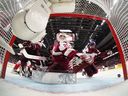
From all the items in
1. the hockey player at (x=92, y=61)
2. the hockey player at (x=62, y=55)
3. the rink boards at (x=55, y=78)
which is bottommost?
the rink boards at (x=55, y=78)

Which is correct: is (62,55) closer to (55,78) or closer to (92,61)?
(55,78)

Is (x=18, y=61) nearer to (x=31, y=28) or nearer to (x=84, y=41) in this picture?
(x=84, y=41)

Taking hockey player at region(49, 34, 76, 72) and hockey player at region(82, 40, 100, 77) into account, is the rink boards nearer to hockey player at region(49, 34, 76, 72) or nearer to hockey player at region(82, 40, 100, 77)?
hockey player at region(49, 34, 76, 72)

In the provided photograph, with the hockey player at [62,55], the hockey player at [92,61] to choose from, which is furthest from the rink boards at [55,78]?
the hockey player at [92,61]

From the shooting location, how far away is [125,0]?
140 cm

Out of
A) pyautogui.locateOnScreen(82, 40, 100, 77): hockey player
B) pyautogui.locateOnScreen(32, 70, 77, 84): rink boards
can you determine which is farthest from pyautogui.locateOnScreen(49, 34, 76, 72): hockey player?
pyautogui.locateOnScreen(82, 40, 100, 77): hockey player

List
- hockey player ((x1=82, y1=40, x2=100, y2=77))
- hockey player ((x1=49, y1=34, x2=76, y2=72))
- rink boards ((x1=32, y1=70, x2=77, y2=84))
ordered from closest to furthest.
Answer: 1. rink boards ((x1=32, y1=70, x2=77, y2=84))
2. hockey player ((x1=49, y1=34, x2=76, y2=72))
3. hockey player ((x1=82, y1=40, x2=100, y2=77))

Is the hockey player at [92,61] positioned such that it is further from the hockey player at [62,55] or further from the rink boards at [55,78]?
the rink boards at [55,78]

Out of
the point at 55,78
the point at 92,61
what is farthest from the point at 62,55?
the point at 92,61

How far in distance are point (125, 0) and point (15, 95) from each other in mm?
842

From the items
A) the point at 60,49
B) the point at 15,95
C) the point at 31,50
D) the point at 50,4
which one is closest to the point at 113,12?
the point at 60,49

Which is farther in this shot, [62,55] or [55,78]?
[62,55]

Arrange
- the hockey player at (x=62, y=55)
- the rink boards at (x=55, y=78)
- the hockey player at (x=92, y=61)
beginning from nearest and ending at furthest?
the rink boards at (x=55, y=78) → the hockey player at (x=62, y=55) → the hockey player at (x=92, y=61)

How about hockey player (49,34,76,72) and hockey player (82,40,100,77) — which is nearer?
hockey player (49,34,76,72)
